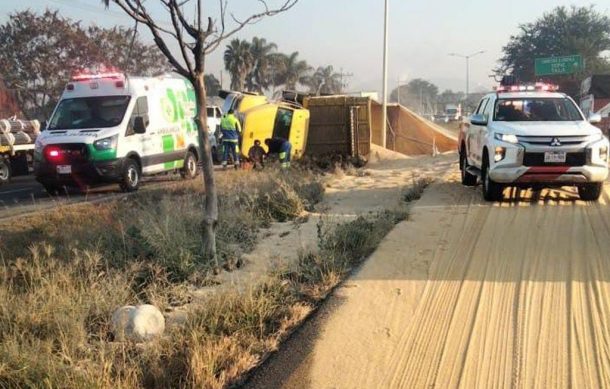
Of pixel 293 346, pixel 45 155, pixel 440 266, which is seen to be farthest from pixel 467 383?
pixel 45 155

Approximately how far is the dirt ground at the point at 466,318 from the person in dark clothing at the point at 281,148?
926cm

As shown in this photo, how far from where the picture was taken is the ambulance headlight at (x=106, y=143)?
12883mm

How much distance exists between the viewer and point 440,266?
249 inches

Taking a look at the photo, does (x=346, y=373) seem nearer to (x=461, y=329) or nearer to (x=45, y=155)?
(x=461, y=329)

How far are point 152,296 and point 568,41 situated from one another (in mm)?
66697

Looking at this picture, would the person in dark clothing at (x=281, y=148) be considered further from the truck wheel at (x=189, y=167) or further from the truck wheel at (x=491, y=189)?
the truck wheel at (x=491, y=189)

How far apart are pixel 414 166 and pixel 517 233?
32.6ft

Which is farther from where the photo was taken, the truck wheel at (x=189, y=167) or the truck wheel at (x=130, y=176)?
the truck wheel at (x=189, y=167)

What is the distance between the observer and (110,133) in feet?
43.0

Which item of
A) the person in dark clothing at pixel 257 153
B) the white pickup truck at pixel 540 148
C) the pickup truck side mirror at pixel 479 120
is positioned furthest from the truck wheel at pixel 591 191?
the person in dark clothing at pixel 257 153

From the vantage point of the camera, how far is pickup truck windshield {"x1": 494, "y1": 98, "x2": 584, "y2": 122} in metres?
10.5

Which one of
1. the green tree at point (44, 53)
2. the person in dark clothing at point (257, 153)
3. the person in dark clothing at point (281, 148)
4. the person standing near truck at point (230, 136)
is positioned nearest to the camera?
the person in dark clothing at point (281, 148)

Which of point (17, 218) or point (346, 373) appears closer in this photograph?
point (346, 373)

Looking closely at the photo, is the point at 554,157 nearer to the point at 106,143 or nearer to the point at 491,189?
the point at 491,189
